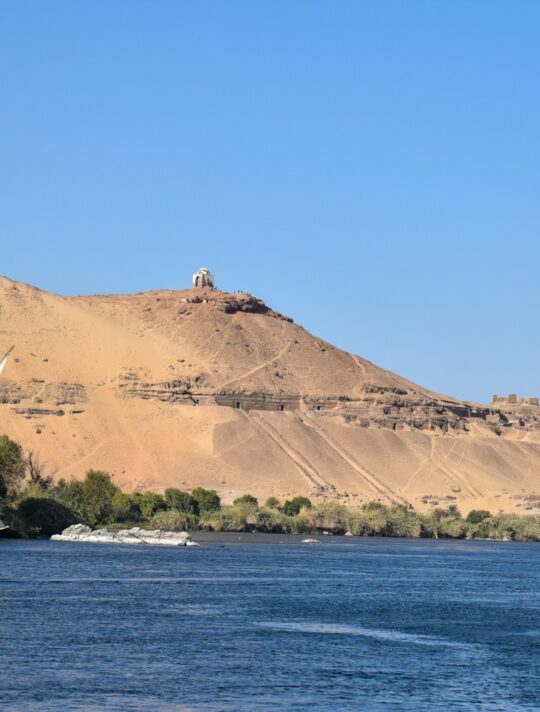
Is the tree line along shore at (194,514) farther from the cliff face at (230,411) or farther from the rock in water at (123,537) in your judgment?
the cliff face at (230,411)

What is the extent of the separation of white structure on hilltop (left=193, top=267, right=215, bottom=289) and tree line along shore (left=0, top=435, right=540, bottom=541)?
41.8 metres

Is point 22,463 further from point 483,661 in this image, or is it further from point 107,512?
point 483,661

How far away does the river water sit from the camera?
24.1 m

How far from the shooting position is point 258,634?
103 feet

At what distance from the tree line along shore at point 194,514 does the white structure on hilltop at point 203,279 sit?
41787 mm

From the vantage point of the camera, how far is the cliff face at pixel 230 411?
101m

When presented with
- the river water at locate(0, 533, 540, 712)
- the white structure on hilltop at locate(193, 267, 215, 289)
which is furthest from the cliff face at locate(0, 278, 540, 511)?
the river water at locate(0, 533, 540, 712)

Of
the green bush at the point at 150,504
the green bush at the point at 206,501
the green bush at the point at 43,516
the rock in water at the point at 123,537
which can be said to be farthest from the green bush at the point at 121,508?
the green bush at the point at 43,516

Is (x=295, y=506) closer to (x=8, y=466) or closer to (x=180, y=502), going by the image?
(x=180, y=502)

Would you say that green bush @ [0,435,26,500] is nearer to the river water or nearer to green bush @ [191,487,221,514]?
the river water

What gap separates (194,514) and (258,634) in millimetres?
49247

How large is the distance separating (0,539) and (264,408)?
52481mm

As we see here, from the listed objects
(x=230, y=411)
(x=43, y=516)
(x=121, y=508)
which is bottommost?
(x=43, y=516)

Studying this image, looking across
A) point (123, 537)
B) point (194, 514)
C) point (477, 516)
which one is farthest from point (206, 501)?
point (477, 516)
